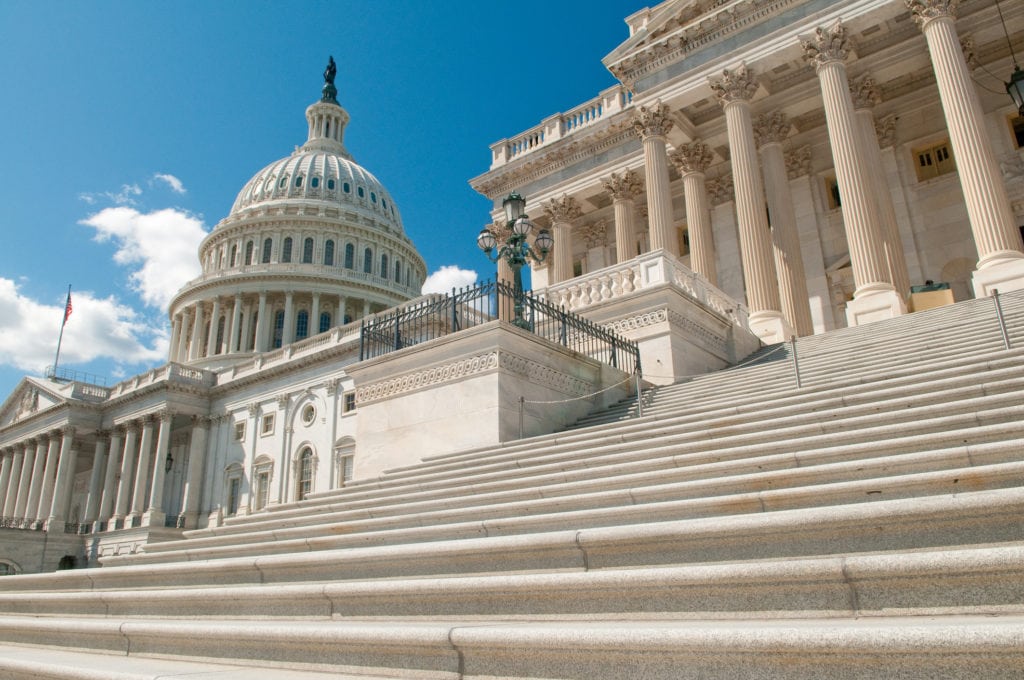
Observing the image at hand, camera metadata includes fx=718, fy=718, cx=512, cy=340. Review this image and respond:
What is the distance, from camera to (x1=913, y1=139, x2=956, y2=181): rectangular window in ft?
88.6

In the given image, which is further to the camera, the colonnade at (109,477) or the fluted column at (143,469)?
the colonnade at (109,477)

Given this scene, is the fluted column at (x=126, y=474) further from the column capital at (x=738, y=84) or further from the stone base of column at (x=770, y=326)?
the column capital at (x=738, y=84)

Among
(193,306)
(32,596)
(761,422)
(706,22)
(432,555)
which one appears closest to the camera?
(432,555)

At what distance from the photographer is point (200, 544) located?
1066cm

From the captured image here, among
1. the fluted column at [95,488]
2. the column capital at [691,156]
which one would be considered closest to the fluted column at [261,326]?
the fluted column at [95,488]

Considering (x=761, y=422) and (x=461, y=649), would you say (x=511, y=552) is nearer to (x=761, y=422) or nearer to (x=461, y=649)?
(x=461, y=649)

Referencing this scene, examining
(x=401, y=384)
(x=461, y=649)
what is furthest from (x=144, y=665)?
(x=401, y=384)

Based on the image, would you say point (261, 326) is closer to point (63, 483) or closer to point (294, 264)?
point (294, 264)

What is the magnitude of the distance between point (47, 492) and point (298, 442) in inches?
1041

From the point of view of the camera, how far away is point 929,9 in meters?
21.1

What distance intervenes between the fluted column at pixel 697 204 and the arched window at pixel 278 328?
62509mm

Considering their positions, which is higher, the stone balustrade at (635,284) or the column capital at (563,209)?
the column capital at (563,209)

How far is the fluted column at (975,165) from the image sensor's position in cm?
1812

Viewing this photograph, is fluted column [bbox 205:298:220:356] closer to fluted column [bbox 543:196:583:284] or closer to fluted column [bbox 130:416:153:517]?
fluted column [bbox 130:416:153:517]
